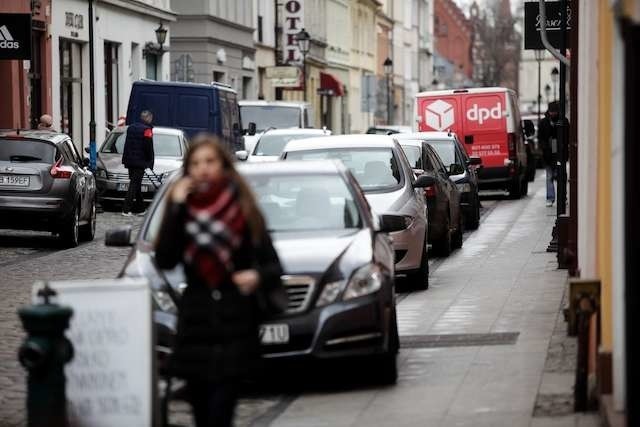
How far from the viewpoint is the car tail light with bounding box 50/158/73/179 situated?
2484 centimetres

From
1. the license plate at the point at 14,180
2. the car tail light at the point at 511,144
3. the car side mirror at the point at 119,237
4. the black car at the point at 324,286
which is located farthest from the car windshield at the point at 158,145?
the car side mirror at the point at 119,237

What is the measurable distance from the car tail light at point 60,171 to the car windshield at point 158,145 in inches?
381

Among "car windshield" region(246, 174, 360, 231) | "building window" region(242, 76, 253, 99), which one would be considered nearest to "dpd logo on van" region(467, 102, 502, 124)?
"building window" region(242, 76, 253, 99)

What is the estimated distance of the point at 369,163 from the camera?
1962 centimetres

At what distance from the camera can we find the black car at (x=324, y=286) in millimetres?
11562

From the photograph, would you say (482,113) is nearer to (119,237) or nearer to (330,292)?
(119,237)

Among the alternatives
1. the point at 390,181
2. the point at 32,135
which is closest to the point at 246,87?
the point at 32,135

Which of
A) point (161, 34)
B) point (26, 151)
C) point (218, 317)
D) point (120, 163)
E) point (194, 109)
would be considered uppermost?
point (161, 34)

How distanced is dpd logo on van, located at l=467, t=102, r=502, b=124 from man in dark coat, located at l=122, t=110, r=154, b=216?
922 centimetres

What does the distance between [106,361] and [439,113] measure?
3126 cm

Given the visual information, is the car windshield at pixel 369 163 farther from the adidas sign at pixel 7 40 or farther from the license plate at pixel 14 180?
the adidas sign at pixel 7 40

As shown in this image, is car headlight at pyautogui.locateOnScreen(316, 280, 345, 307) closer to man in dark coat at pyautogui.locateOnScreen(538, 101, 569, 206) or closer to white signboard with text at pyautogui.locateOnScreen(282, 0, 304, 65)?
man in dark coat at pyautogui.locateOnScreen(538, 101, 569, 206)

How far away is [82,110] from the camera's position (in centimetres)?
4441

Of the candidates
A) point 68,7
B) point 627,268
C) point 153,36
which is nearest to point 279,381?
point 627,268
